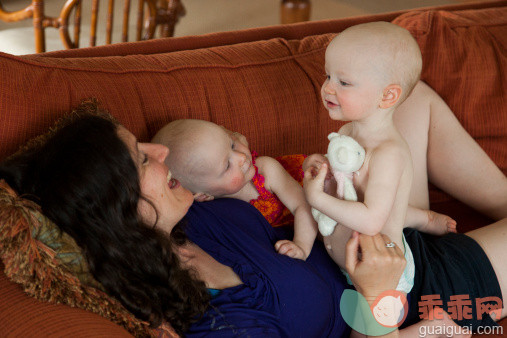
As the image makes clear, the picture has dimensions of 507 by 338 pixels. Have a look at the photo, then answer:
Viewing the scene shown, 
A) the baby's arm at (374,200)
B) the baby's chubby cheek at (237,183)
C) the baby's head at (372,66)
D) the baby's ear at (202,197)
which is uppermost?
the baby's head at (372,66)

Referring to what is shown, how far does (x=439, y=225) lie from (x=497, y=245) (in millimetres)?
189

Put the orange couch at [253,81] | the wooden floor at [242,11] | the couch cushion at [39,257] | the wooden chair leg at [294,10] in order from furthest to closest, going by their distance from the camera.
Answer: the wooden floor at [242,11]
the wooden chair leg at [294,10]
the orange couch at [253,81]
the couch cushion at [39,257]

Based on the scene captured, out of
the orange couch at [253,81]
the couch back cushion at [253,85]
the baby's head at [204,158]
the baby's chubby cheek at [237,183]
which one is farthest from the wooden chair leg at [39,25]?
the baby's chubby cheek at [237,183]

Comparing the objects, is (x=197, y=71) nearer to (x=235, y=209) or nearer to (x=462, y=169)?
(x=235, y=209)

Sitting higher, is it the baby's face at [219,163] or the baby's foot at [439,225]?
the baby's face at [219,163]

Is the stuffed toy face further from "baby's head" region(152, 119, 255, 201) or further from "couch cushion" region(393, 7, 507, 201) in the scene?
"couch cushion" region(393, 7, 507, 201)

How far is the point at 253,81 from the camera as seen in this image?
5.71ft

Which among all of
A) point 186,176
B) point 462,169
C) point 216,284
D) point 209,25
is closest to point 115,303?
point 216,284

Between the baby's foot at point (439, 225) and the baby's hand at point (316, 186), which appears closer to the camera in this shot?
the baby's hand at point (316, 186)

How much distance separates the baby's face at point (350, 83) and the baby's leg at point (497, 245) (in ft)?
1.91

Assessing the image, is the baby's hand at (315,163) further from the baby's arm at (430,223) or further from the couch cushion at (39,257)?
the couch cushion at (39,257)

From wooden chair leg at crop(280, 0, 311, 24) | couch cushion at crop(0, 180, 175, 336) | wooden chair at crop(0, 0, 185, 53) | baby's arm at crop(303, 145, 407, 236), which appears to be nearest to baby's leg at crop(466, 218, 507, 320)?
baby's arm at crop(303, 145, 407, 236)

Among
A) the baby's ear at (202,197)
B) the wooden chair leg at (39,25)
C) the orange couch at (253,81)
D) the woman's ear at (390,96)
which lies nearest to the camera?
the woman's ear at (390,96)

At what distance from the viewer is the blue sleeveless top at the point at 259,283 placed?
125cm
